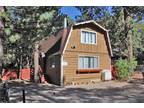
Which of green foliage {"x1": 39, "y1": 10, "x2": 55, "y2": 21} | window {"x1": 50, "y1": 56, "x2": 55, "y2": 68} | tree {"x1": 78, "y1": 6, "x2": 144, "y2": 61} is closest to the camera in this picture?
green foliage {"x1": 39, "y1": 10, "x2": 55, "y2": 21}

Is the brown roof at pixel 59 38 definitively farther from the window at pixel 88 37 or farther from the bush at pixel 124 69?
the bush at pixel 124 69

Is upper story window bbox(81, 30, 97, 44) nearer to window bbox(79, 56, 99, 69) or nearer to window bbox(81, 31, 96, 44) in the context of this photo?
window bbox(81, 31, 96, 44)

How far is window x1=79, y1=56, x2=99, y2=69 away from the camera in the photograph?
63.6 feet

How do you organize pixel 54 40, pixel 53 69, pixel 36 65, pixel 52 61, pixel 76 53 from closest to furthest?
pixel 76 53, pixel 53 69, pixel 36 65, pixel 52 61, pixel 54 40

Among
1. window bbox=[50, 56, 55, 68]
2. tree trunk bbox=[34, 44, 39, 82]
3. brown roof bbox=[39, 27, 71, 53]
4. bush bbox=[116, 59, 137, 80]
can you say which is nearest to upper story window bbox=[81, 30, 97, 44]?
brown roof bbox=[39, 27, 71, 53]

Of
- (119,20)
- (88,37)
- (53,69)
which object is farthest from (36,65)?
(119,20)

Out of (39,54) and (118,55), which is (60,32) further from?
(118,55)

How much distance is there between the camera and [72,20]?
2164cm

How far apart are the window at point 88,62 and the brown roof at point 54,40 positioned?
1438mm

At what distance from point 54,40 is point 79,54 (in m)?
2.28

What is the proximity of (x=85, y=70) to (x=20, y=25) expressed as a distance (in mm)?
7006

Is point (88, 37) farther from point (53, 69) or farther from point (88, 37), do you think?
point (53, 69)

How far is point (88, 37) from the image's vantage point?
64.2 feet
